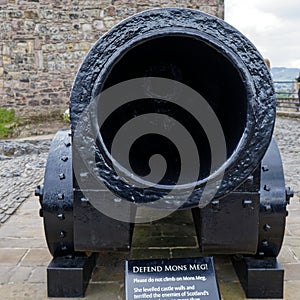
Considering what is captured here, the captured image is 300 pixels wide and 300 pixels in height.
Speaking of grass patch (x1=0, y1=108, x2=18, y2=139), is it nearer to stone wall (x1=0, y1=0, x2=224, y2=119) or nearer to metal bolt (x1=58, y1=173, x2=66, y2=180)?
stone wall (x1=0, y1=0, x2=224, y2=119)

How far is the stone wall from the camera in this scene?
1038cm

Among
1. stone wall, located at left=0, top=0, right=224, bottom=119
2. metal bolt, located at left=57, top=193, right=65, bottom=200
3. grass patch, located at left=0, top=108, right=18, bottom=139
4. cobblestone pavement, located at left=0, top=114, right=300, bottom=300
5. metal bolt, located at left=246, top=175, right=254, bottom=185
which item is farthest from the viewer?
stone wall, located at left=0, top=0, right=224, bottom=119

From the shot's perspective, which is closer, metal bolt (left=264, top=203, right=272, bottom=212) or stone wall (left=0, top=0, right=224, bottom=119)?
metal bolt (left=264, top=203, right=272, bottom=212)

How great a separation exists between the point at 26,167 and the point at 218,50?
4.78m

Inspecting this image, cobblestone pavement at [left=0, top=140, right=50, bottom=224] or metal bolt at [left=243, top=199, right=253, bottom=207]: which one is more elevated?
metal bolt at [left=243, top=199, right=253, bottom=207]

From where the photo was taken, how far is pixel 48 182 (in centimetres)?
213

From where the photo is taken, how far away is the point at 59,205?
2.07 meters

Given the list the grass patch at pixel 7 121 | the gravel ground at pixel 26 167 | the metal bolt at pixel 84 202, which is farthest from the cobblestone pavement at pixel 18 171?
the grass patch at pixel 7 121

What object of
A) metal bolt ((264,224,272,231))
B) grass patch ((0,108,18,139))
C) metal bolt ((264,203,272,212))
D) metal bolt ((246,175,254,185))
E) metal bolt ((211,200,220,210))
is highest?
metal bolt ((246,175,254,185))

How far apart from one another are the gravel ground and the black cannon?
1592mm

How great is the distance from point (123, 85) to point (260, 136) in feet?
2.10

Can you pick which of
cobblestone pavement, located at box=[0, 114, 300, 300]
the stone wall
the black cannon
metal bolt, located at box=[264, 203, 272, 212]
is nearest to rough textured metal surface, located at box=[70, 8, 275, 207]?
the black cannon

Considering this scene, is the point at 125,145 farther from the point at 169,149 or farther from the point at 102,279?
the point at 102,279

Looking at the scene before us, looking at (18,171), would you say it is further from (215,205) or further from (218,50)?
(218,50)
